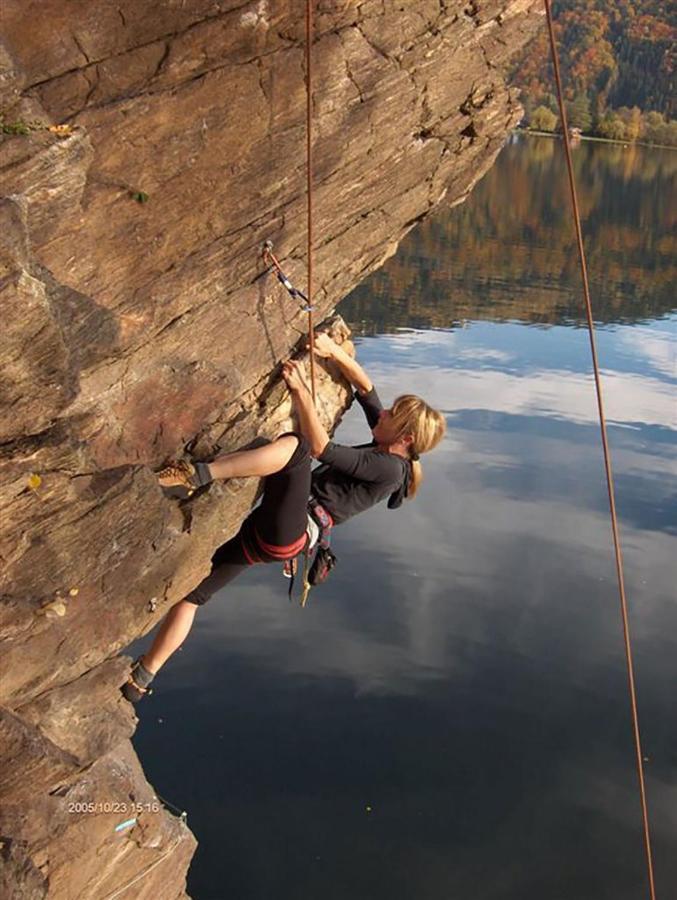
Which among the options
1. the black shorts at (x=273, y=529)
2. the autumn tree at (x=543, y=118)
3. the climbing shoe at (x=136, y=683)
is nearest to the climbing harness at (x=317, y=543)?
the black shorts at (x=273, y=529)

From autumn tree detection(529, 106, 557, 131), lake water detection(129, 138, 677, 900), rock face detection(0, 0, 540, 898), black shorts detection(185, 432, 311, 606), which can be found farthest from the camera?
autumn tree detection(529, 106, 557, 131)

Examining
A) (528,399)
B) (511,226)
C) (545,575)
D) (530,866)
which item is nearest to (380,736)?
Answer: (530,866)

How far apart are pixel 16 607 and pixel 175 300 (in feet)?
8.77

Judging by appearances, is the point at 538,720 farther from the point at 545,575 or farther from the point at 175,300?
the point at 175,300

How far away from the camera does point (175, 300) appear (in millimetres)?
8680

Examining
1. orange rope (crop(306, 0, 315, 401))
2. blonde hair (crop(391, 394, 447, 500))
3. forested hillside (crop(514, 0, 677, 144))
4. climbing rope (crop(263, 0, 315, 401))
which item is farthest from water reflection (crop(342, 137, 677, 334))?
forested hillside (crop(514, 0, 677, 144))

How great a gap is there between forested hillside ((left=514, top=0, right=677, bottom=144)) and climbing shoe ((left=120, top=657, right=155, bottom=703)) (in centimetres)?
13155

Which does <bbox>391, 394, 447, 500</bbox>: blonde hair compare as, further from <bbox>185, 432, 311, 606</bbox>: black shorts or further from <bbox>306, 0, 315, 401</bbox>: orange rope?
<bbox>185, 432, 311, 606</bbox>: black shorts

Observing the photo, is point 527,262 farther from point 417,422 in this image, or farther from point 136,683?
point 136,683

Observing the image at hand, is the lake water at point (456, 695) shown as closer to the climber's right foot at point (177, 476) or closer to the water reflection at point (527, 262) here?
the climber's right foot at point (177, 476)

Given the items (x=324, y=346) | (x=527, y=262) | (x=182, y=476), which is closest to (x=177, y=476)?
(x=182, y=476)

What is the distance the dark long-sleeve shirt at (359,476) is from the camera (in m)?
9.09

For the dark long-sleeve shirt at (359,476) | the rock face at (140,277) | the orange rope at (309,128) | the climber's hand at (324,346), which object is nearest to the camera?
the rock face at (140,277)

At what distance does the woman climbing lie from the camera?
28.9 feet
